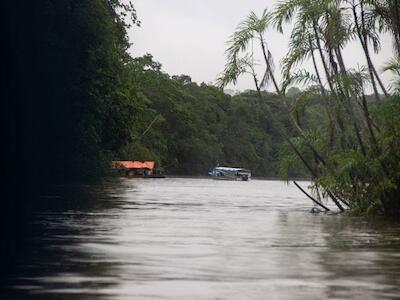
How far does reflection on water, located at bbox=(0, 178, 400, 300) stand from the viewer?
6.56 m

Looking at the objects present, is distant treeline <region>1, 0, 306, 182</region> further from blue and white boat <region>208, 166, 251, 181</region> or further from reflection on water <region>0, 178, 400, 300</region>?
blue and white boat <region>208, 166, 251, 181</region>

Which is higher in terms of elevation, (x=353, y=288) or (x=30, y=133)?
(x=30, y=133)

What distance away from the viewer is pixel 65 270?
25.2 ft

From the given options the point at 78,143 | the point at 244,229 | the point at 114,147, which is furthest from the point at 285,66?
the point at 114,147

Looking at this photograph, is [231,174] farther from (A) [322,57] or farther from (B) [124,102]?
(A) [322,57]

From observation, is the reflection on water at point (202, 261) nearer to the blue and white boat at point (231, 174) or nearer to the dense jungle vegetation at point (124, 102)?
the dense jungle vegetation at point (124, 102)

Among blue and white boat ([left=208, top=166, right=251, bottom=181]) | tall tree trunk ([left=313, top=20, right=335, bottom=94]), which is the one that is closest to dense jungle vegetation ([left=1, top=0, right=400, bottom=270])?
tall tree trunk ([left=313, top=20, right=335, bottom=94])

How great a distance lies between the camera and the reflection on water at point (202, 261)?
21.5ft

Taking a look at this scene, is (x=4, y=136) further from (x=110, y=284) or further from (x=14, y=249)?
(x=110, y=284)

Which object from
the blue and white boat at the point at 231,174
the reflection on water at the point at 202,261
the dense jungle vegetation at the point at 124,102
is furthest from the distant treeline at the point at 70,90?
the blue and white boat at the point at 231,174

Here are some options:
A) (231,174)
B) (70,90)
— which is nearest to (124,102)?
(70,90)

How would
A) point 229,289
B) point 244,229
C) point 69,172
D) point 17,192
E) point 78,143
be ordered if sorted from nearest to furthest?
1. point 229,289
2. point 244,229
3. point 17,192
4. point 78,143
5. point 69,172

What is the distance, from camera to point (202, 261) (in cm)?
870

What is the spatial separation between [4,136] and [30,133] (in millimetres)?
1394
